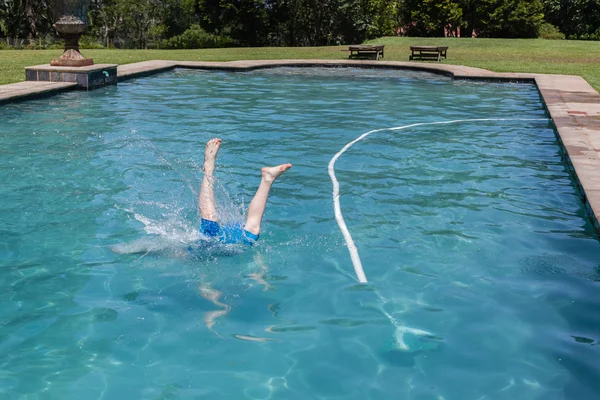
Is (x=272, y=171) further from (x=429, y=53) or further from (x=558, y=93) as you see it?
(x=429, y=53)

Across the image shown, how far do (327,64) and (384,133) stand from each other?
12906 mm

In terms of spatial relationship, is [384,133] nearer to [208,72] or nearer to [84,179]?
[84,179]

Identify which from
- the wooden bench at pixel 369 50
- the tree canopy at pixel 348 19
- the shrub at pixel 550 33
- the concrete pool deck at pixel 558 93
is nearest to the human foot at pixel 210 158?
the concrete pool deck at pixel 558 93

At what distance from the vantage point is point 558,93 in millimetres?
15133

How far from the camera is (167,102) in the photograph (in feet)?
49.1

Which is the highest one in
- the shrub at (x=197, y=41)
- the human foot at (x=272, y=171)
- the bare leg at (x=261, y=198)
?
the shrub at (x=197, y=41)

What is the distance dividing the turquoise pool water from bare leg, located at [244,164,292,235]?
Answer: 252mm

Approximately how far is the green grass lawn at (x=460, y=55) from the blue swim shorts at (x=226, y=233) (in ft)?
40.9

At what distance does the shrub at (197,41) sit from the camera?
45.8m

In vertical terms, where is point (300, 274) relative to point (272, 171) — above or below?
below

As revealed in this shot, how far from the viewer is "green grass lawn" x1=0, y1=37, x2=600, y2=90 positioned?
2177 cm

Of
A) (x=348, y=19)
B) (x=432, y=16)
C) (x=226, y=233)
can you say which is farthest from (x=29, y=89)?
(x=432, y=16)

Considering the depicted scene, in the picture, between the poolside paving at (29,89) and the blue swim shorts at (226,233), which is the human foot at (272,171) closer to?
the blue swim shorts at (226,233)

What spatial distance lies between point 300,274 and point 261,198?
2.41 feet
